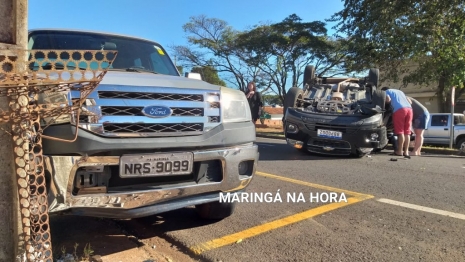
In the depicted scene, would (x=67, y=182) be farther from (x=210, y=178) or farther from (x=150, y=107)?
(x=210, y=178)

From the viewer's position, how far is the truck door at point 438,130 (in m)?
13.7

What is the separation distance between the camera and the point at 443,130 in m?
13.8

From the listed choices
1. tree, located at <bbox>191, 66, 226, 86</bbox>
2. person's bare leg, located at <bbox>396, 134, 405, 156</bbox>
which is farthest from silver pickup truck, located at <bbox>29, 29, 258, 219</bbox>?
tree, located at <bbox>191, 66, 226, 86</bbox>

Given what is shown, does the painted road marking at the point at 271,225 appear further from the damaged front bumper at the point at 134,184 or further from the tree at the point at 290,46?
the tree at the point at 290,46

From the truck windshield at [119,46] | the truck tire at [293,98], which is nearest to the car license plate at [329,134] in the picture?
the truck tire at [293,98]

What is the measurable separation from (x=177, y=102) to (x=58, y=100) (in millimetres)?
837

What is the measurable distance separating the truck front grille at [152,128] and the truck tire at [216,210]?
0.96 m

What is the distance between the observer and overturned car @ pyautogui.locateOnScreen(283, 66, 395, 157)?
7.24 m

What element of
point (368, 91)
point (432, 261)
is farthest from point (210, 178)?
point (368, 91)

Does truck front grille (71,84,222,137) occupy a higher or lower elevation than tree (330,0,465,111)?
lower

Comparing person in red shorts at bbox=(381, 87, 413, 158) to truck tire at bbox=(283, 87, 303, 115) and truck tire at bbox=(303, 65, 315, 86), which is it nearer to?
truck tire at bbox=(283, 87, 303, 115)

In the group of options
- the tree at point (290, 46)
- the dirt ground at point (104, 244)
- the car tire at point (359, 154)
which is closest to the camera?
the dirt ground at point (104, 244)

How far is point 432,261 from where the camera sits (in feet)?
Answer: 8.59

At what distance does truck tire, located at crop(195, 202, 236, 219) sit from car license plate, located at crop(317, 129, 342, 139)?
431 cm
